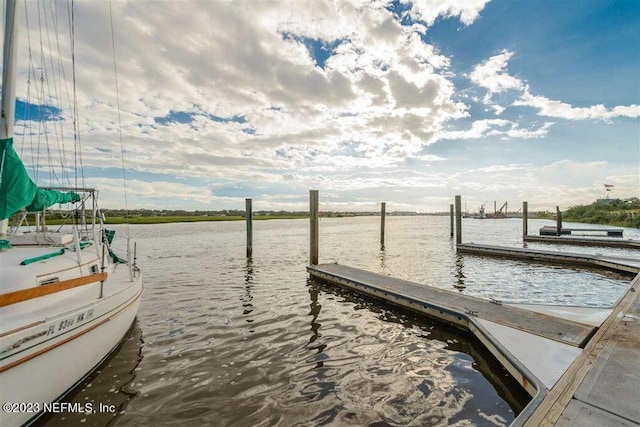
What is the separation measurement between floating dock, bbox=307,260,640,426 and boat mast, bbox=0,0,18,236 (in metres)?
9.05

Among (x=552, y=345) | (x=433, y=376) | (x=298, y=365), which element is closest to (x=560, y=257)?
(x=552, y=345)

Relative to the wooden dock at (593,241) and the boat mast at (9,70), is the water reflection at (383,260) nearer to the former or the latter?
the boat mast at (9,70)

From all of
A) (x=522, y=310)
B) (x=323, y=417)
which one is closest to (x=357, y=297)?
(x=522, y=310)

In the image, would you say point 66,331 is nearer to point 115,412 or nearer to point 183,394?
point 115,412

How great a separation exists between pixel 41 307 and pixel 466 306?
898 cm

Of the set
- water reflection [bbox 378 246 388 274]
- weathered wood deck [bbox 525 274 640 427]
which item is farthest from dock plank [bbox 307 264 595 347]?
water reflection [bbox 378 246 388 274]

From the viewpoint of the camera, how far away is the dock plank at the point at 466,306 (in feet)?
19.8

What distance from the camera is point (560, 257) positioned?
1741 centimetres

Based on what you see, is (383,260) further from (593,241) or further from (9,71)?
(593,241)

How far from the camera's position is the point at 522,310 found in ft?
24.6

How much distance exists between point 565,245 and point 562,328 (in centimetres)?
2501

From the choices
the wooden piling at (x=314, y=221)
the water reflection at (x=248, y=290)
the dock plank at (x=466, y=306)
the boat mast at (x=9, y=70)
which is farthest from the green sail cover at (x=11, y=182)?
the wooden piling at (x=314, y=221)

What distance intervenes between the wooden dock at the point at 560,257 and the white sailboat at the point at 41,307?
65.1ft

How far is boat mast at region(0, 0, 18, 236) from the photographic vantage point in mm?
5562
